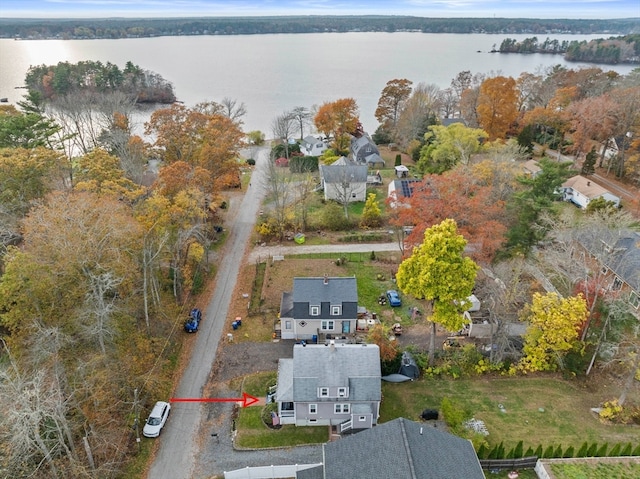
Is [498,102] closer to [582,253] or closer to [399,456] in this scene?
[582,253]

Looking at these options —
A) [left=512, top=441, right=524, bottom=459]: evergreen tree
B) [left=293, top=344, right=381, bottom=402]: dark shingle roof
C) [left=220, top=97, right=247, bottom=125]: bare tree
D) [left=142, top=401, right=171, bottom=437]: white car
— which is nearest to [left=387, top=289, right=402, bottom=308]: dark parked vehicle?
[left=293, top=344, right=381, bottom=402]: dark shingle roof

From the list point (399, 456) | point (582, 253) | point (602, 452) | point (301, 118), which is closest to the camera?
point (399, 456)

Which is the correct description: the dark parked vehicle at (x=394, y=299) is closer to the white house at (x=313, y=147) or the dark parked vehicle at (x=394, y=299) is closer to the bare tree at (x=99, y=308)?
the bare tree at (x=99, y=308)

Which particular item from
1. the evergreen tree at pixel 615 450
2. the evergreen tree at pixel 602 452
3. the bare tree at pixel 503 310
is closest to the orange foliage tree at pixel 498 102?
the bare tree at pixel 503 310

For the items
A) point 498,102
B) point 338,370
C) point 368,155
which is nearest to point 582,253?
point 338,370

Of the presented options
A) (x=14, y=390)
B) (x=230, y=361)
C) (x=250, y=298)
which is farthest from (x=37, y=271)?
(x=250, y=298)

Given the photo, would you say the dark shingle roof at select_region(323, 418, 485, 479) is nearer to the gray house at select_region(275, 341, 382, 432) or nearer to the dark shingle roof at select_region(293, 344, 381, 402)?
the gray house at select_region(275, 341, 382, 432)
